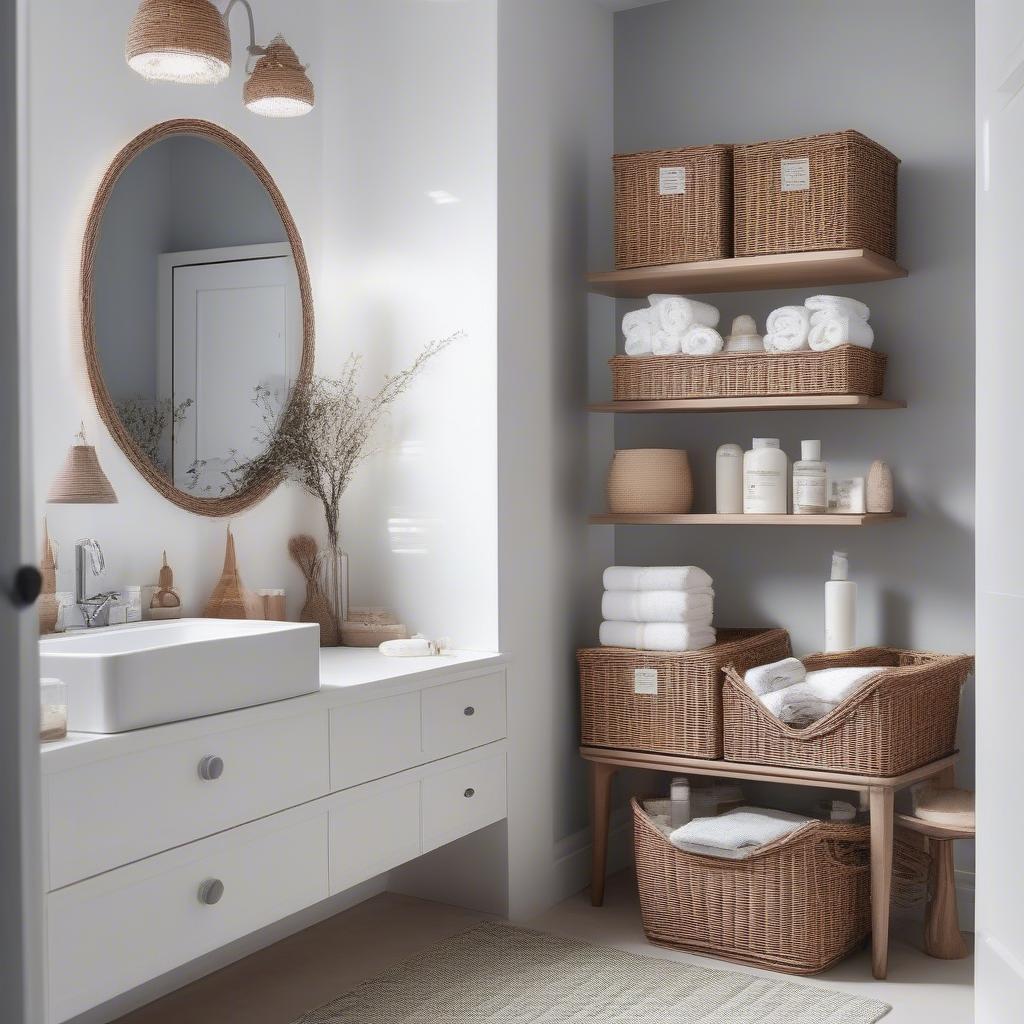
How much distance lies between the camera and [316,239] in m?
3.27

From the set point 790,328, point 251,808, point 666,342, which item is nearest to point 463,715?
point 251,808

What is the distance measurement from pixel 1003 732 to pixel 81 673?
1557mm

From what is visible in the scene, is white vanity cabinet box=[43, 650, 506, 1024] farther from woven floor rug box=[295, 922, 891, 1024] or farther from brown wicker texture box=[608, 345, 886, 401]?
brown wicker texture box=[608, 345, 886, 401]

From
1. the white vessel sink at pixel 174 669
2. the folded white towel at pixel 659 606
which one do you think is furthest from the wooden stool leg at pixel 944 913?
the white vessel sink at pixel 174 669

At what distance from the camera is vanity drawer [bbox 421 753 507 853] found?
2.78m

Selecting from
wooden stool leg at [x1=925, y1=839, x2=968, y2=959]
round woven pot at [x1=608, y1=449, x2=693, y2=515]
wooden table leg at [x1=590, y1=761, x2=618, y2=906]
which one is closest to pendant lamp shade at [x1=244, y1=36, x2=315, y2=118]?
round woven pot at [x1=608, y1=449, x2=693, y2=515]

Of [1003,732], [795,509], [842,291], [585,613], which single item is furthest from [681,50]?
[1003,732]

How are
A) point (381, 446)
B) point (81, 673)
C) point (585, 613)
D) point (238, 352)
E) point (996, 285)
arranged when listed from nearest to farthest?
1. point (81, 673)
2. point (996, 285)
3. point (238, 352)
4. point (381, 446)
5. point (585, 613)

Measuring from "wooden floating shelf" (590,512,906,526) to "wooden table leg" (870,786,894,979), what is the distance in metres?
0.65

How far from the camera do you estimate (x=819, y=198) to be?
3004 mm

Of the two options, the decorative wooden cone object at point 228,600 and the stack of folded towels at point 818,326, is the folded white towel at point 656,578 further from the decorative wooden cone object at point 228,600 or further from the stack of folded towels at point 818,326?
the decorative wooden cone object at point 228,600

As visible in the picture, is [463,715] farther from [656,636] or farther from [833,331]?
[833,331]

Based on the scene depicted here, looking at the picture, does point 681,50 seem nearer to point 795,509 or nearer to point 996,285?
point 795,509

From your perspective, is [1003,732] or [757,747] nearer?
[1003,732]
